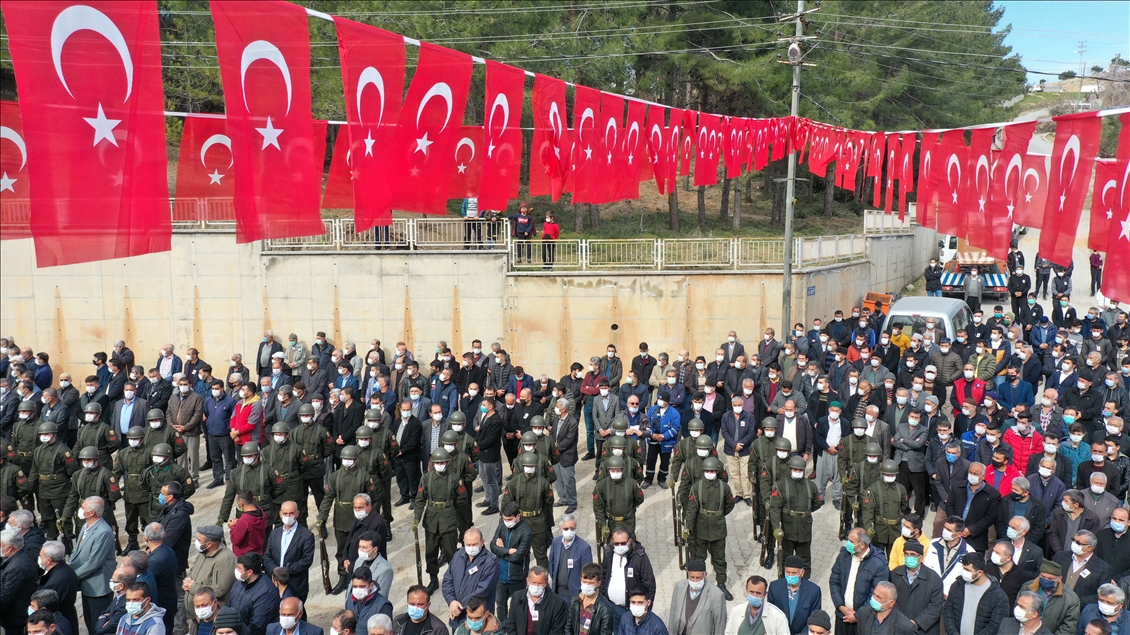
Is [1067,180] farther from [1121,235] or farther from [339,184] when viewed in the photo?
[339,184]

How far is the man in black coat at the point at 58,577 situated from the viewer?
312 inches

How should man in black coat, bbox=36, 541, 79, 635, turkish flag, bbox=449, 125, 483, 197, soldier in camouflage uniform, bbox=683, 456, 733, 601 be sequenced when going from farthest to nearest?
soldier in camouflage uniform, bbox=683, 456, 733, 601
turkish flag, bbox=449, 125, 483, 197
man in black coat, bbox=36, 541, 79, 635

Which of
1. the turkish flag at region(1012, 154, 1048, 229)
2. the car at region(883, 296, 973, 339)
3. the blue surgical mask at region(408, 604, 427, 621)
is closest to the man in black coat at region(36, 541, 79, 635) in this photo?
the blue surgical mask at region(408, 604, 427, 621)

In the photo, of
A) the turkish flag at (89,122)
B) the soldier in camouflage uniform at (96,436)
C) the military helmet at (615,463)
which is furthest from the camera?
the soldier in camouflage uniform at (96,436)

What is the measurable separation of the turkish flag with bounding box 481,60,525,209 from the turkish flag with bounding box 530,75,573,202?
554 mm

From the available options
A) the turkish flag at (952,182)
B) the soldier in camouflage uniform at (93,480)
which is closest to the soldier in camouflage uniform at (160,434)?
the soldier in camouflage uniform at (93,480)

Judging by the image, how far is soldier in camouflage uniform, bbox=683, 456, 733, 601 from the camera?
988 cm

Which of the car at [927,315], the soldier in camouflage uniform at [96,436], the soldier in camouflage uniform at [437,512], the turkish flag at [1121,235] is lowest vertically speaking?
the soldier in camouflage uniform at [437,512]

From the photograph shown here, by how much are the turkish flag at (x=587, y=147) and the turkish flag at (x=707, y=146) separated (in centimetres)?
394

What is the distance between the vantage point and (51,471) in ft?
36.5

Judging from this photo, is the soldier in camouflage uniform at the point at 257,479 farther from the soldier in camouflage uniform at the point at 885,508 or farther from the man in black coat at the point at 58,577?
the soldier in camouflage uniform at the point at 885,508

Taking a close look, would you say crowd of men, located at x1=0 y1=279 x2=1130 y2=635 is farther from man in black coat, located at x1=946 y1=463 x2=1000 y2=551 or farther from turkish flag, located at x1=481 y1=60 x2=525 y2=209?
turkish flag, located at x1=481 y1=60 x2=525 y2=209

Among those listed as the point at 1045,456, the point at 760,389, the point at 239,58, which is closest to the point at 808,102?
the point at 760,389

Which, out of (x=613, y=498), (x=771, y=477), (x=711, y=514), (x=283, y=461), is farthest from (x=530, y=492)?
(x=283, y=461)
